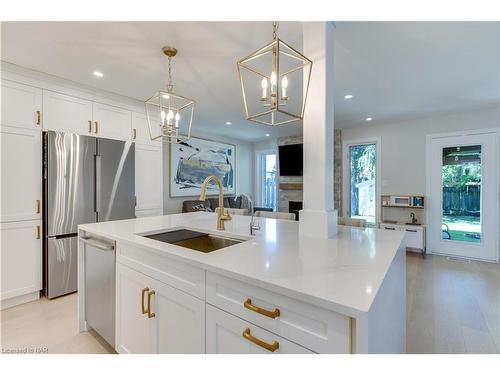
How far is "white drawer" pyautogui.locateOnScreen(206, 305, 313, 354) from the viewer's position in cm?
79

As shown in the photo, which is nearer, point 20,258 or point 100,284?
point 100,284

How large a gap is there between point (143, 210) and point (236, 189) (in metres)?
3.02

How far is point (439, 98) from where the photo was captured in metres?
3.25

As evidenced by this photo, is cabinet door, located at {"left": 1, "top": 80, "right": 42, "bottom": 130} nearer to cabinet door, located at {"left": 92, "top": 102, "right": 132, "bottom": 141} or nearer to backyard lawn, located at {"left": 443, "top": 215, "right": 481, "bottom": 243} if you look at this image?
cabinet door, located at {"left": 92, "top": 102, "right": 132, "bottom": 141}

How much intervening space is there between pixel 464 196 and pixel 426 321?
2898 millimetres

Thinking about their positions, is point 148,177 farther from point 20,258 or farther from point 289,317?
point 289,317

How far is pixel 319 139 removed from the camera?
1.51 meters

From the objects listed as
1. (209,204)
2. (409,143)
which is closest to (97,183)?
(209,204)

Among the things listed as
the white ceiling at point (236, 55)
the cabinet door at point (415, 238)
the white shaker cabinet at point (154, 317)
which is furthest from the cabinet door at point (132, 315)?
the cabinet door at point (415, 238)

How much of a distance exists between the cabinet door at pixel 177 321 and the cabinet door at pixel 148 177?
7.85 feet

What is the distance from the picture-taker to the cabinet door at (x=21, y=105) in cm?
230

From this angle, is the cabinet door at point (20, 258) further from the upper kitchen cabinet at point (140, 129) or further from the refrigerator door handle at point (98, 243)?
the upper kitchen cabinet at point (140, 129)
